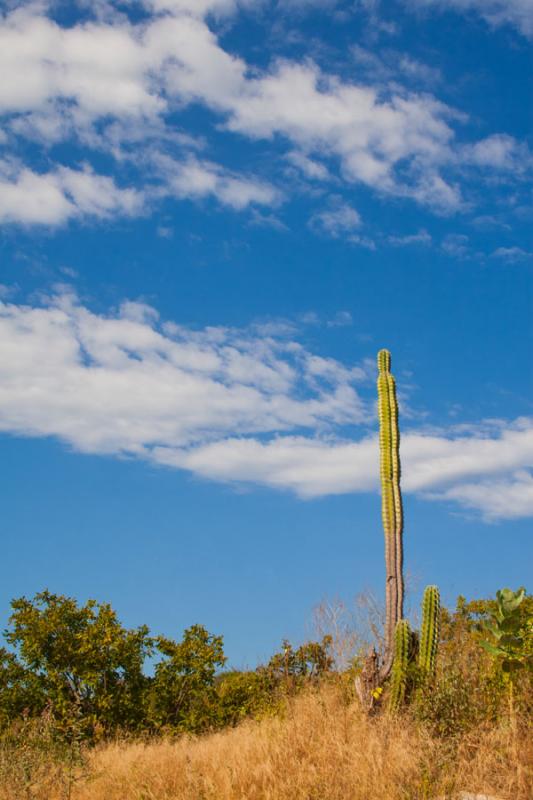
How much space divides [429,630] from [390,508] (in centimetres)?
235

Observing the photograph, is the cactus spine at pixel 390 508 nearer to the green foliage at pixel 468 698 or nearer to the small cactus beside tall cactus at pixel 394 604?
the small cactus beside tall cactus at pixel 394 604

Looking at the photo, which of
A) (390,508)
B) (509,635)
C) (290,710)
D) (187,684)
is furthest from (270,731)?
(187,684)

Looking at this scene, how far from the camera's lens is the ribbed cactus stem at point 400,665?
11.5m

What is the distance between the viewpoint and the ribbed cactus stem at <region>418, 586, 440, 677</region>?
1193 cm

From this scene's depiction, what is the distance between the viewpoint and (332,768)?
316 inches

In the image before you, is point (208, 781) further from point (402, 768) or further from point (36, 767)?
point (36, 767)

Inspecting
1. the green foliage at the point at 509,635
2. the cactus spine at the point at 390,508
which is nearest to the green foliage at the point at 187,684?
the cactus spine at the point at 390,508

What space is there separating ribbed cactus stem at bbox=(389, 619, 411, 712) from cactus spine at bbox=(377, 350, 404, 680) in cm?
51

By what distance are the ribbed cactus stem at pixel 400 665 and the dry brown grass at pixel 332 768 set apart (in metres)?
0.82

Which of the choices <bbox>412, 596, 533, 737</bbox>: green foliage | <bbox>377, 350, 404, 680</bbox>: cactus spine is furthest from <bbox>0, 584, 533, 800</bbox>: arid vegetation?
<bbox>377, 350, 404, 680</bbox>: cactus spine

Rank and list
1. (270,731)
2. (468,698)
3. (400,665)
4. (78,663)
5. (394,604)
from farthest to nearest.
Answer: (78,663), (394,604), (400,665), (270,731), (468,698)

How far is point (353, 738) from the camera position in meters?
9.26

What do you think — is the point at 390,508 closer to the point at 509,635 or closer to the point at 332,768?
the point at 509,635

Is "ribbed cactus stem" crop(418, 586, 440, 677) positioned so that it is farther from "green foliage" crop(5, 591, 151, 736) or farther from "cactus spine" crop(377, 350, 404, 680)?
"green foliage" crop(5, 591, 151, 736)
